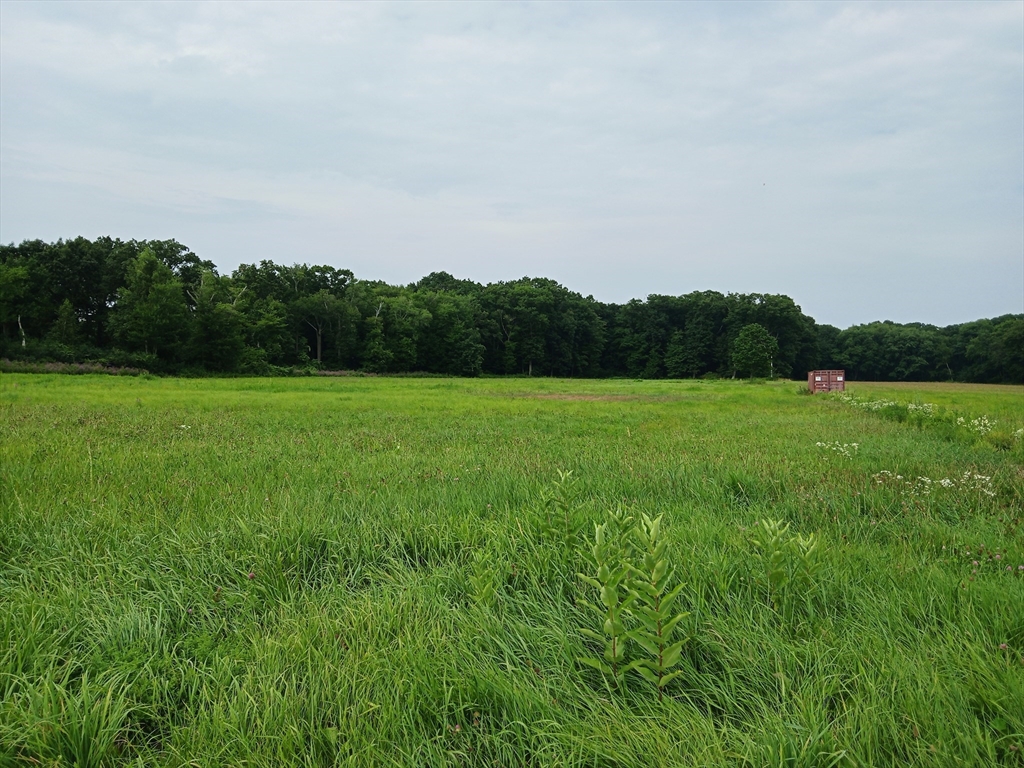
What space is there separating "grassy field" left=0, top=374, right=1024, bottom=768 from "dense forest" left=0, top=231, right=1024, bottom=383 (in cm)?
5188

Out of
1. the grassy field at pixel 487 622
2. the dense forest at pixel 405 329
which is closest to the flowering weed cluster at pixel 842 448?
the grassy field at pixel 487 622

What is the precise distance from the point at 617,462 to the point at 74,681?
593cm

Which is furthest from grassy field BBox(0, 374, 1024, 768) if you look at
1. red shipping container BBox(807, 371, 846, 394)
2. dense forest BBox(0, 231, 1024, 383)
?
dense forest BBox(0, 231, 1024, 383)

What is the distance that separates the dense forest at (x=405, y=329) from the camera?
172ft

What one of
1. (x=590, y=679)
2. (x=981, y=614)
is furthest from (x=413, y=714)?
(x=981, y=614)

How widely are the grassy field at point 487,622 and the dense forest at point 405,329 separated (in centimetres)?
5188

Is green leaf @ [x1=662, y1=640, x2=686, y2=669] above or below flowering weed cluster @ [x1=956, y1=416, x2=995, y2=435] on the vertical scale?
below

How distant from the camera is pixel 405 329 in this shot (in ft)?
257

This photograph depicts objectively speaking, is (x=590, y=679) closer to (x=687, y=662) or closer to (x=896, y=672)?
(x=687, y=662)

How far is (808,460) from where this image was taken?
7.62 meters

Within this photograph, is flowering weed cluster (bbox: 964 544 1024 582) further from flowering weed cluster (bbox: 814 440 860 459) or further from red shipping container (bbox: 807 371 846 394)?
red shipping container (bbox: 807 371 846 394)

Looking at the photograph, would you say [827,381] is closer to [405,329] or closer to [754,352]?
[754,352]

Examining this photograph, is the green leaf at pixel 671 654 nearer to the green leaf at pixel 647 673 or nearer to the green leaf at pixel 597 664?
the green leaf at pixel 647 673

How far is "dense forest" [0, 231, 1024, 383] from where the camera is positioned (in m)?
52.5
